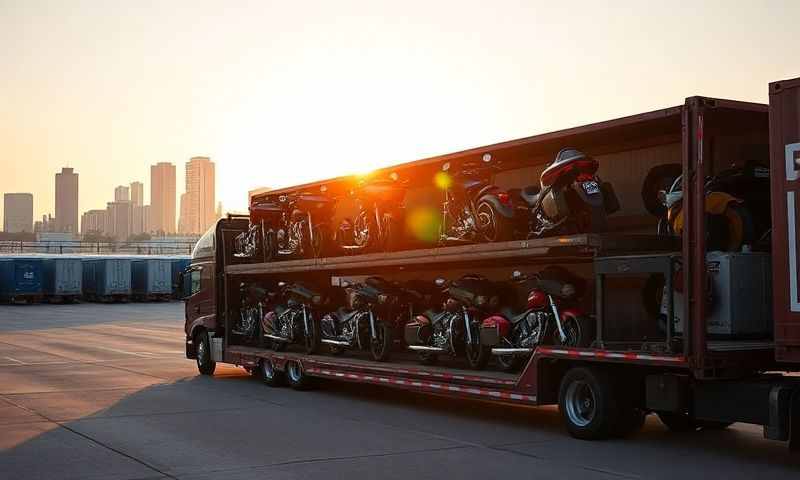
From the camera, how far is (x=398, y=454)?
1016cm

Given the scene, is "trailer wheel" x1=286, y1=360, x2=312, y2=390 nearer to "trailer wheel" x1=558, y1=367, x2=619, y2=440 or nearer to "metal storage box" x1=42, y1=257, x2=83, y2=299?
"trailer wheel" x1=558, y1=367, x2=619, y2=440

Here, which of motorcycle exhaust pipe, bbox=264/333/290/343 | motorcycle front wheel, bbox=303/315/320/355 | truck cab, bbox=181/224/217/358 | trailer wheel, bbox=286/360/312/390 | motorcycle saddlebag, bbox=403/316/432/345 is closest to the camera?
motorcycle saddlebag, bbox=403/316/432/345

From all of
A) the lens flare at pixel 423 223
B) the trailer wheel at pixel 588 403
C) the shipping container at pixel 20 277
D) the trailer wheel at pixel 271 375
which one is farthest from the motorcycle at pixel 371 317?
the shipping container at pixel 20 277

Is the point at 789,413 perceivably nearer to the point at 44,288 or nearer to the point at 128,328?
the point at 128,328

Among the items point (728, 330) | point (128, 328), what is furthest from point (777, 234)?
point (128, 328)

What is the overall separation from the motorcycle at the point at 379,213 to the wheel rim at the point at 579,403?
5050mm

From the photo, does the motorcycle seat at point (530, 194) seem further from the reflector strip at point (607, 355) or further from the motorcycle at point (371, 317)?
the motorcycle at point (371, 317)

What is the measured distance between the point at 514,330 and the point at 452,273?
10.3 ft

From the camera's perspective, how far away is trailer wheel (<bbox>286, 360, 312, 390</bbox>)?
16641 mm

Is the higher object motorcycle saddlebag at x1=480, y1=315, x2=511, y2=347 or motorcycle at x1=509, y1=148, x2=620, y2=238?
motorcycle at x1=509, y1=148, x2=620, y2=238

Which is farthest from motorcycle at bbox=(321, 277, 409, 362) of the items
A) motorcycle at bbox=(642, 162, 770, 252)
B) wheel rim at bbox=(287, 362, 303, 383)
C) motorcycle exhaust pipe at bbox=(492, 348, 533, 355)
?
motorcycle at bbox=(642, 162, 770, 252)

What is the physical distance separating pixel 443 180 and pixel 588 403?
14.3 ft

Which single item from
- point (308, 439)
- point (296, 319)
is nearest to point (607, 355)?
point (308, 439)

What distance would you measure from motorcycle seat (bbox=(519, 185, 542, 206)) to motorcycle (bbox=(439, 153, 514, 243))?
0.61 ft
